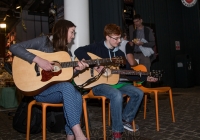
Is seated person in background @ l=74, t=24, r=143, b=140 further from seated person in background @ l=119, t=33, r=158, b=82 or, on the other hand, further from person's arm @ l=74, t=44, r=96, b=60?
seated person in background @ l=119, t=33, r=158, b=82

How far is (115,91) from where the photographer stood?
2.27 m

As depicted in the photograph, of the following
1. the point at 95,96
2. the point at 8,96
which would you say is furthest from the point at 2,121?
the point at 95,96

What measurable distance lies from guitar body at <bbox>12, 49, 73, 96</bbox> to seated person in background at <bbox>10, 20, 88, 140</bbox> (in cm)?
6

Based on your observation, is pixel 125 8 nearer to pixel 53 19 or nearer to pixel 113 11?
pixel 113 11

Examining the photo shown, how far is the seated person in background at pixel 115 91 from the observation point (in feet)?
7.28

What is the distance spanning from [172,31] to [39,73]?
7.92m

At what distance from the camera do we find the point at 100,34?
6527mm

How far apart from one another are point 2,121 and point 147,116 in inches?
101

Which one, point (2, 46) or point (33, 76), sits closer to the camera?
point (33, 76)

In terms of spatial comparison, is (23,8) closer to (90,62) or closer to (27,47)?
(27,47)

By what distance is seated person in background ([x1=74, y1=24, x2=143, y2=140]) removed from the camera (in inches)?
87.4

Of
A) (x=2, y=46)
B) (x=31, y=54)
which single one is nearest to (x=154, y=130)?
(x=31, y=54)

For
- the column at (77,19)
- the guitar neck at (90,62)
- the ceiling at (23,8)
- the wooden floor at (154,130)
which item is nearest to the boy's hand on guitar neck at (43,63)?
the guitar neck at (90,62)

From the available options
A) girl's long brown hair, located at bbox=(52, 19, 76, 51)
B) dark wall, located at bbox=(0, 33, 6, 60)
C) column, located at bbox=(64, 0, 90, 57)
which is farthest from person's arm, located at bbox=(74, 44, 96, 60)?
dark wall, located at bbox=(0, 33, 6, 60)
